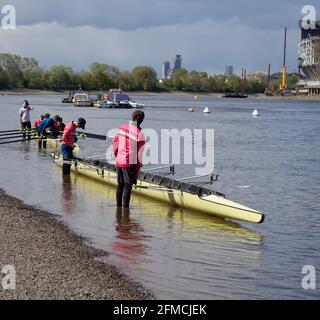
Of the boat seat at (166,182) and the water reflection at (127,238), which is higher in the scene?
the boat seat at (166,182)

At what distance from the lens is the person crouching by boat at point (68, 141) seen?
72.2 ft

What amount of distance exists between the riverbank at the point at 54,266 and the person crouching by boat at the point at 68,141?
678 centimetres

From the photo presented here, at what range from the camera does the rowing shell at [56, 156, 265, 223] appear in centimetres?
1647

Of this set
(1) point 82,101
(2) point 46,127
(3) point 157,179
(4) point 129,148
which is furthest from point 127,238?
(1) point 82,101

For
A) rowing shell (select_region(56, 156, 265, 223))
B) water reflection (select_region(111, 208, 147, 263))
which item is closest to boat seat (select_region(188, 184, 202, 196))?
rowing shell (select_region(56, 156, 265, 223))

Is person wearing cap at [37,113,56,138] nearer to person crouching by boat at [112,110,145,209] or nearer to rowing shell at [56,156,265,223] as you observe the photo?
rowing shell at [56,156,265,223]

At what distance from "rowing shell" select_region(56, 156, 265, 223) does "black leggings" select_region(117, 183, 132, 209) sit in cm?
148

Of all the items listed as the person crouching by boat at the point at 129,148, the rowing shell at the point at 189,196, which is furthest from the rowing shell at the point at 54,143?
the person crouching by boat at the point at 129,148

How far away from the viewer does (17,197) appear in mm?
20188

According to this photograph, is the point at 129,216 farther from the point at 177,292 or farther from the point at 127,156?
the point at 177,292

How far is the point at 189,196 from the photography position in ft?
59.2

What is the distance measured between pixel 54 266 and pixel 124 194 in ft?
20.0

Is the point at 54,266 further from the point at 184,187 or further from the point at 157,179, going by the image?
the point at 157,179

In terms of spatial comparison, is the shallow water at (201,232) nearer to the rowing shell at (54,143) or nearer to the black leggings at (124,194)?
the black leggings at (124,194)
